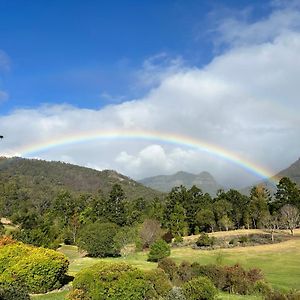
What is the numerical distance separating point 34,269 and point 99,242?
3399 centimetres

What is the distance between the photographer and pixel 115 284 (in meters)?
20.7

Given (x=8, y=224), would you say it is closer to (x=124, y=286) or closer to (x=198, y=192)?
(x=198, y=192)

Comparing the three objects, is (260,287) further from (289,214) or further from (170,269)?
(289,214)

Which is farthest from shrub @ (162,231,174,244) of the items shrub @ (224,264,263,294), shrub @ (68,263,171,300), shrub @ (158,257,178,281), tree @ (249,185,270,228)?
shrub @ (68,263,171,300)

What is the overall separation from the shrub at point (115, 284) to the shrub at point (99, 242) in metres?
39.0

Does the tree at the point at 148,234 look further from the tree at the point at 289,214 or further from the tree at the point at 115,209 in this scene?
the tree at the point at 289,214

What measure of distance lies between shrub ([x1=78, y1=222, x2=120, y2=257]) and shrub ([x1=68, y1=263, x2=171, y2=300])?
39035 millimetres

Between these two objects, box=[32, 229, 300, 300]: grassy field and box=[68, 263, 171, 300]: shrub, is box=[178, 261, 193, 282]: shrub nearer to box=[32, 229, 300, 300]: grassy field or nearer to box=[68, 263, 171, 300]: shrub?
box=[32, 229, 300, 300]: grassy field

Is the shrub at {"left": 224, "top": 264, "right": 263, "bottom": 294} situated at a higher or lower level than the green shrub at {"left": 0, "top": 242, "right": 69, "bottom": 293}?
lower

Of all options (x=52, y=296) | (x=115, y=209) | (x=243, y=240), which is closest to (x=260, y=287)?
(x=52, y=296)

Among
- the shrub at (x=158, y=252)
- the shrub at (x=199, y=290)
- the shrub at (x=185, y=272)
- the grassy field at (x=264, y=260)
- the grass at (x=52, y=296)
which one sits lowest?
the grassy field at (x=264, y=260)

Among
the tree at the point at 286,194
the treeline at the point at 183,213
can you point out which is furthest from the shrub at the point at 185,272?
the tree at the point at 286,194

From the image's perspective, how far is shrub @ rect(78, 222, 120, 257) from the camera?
60.1m

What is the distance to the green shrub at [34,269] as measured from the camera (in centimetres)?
2653
